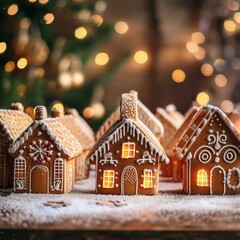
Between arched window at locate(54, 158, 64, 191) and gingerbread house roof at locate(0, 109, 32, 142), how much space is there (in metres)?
0.29

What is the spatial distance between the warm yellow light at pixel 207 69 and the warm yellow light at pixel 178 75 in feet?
0.62

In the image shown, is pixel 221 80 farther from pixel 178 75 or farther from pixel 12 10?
pixel 12 10

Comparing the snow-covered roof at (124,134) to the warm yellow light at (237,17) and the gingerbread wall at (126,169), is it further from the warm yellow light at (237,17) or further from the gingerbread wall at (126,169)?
the warm yellow light at (237,17)

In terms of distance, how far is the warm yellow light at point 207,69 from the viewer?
5543 mm

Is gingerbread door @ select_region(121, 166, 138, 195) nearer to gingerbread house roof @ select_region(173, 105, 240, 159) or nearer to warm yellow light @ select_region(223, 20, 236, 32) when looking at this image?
gingerbread house roof @ select_region(173, 105, 240, 159)

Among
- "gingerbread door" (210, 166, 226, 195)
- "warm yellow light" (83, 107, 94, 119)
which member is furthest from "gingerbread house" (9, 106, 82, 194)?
"warm yellow light" (83, 107, 94, 119)

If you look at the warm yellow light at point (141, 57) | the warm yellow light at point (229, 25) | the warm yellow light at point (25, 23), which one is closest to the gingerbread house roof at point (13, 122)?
the warm yellow light at point (25, 23)

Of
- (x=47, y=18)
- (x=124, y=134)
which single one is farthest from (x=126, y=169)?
(x=47, y=18)

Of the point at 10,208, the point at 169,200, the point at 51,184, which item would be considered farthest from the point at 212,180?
the point at 10,208

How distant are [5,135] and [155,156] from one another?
30.5 inches

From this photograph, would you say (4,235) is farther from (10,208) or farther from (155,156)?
(155,156)

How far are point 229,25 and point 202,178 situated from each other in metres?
2.68

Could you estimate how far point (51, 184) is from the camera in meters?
2.92

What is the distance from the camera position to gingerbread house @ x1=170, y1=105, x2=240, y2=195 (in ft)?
9.59
